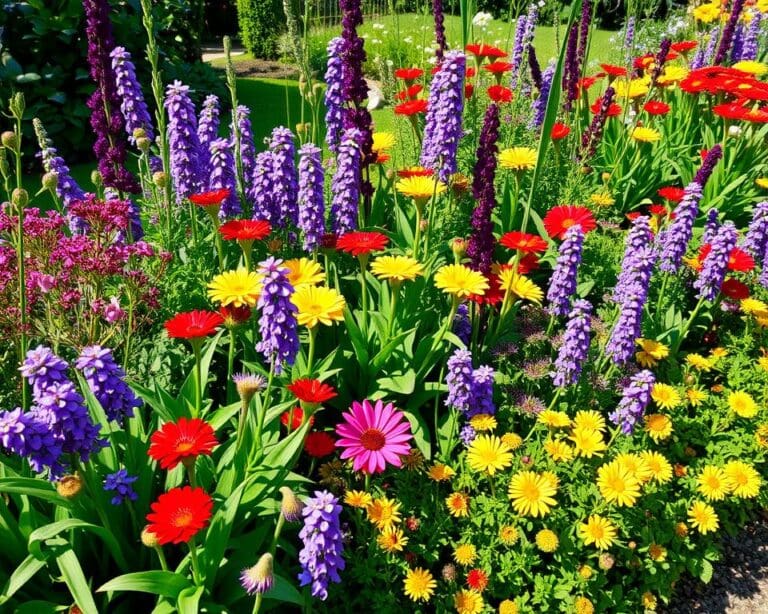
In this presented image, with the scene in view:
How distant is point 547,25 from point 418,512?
17.8 metres

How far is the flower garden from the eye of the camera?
1.83 metres

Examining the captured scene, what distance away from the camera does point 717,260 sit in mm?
2906

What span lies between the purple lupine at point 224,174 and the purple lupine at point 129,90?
0.40 meters

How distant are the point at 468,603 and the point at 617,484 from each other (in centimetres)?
70

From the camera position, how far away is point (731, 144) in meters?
4.91

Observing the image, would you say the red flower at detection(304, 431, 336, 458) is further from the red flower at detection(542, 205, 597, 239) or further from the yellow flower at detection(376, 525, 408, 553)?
the red flower at detection(542, 205, 597, 239)

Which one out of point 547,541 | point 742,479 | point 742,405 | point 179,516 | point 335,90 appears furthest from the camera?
point 335,90

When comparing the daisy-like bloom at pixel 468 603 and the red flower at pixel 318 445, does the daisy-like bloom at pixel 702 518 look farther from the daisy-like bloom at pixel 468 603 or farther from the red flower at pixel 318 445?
the red flower at pixel 318 445

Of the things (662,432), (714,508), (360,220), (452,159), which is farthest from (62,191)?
(714,508)

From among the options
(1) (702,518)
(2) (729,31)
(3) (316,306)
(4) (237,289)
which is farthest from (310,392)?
(2) (729,31)

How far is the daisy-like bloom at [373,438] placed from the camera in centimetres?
210

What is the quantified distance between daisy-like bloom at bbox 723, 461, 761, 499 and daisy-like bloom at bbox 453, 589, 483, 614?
1.23m

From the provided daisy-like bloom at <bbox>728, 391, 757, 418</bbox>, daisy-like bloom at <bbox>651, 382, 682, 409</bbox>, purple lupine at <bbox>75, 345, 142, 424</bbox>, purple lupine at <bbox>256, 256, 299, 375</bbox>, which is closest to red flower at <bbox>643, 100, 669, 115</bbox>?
daisy-like bloom at <bbox>728, 391, 757, 418</bbox>

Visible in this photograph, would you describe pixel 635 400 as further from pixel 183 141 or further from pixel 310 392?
pixel 183 141
